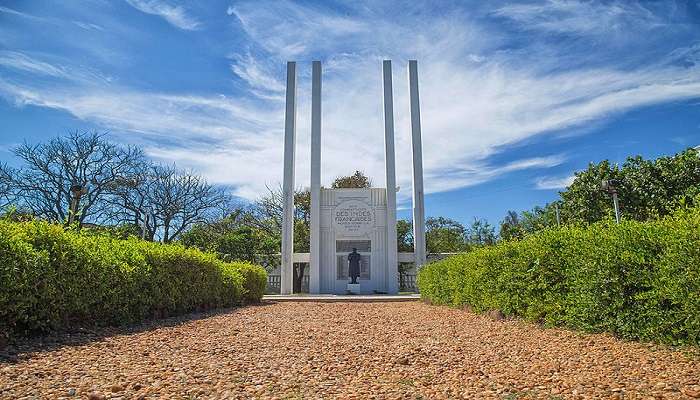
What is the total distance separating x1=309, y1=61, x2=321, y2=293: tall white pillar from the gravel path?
54.0ft

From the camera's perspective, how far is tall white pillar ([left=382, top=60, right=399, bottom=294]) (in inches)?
849

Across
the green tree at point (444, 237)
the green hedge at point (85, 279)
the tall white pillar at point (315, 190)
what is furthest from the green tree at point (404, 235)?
the green hedge at point (85, 279)

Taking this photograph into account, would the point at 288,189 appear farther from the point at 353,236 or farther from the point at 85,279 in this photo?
the point at 85,279

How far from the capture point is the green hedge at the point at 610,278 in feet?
12.3

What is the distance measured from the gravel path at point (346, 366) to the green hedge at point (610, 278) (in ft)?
0.78

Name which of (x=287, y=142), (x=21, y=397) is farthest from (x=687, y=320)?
(x=287, y=142)

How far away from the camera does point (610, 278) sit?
4.59 metres

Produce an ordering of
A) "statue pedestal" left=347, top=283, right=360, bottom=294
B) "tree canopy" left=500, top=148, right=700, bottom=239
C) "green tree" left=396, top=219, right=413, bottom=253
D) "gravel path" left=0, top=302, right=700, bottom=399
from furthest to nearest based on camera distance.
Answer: "green tree" left=396, top=219, right=413, bottom=253
"statue pedestal" left=347, top=283, right=360, bottom=294
"tree canopy" left=500, top=148, right=700, bottom=239
"gravel path" left=0, top=302, right=700, bottom=399

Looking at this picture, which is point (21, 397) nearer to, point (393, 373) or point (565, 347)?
point (393, 373)

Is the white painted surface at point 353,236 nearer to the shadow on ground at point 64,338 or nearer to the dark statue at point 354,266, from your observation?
the dark statue at point 354,266

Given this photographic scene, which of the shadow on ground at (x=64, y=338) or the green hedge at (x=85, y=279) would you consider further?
the green hedge at (x=85, y=279)

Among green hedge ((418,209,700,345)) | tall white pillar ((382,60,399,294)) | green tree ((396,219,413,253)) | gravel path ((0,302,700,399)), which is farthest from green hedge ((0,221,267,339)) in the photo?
green tree ((396,219,413,253))

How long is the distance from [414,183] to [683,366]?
62.7 feet

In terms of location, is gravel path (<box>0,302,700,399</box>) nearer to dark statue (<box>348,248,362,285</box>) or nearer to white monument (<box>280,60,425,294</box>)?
dark statue (<box>348,248,362,285</box>)
